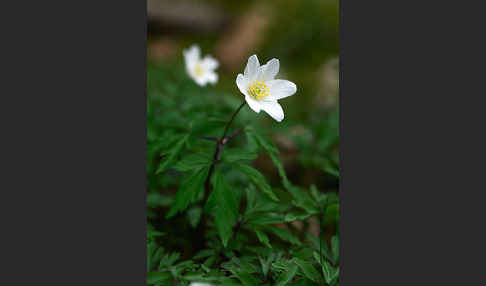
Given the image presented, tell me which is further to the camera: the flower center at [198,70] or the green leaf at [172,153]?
the flower center at [198,70]

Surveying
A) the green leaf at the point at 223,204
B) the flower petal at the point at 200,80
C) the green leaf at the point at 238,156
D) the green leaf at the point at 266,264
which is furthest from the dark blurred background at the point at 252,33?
the green leaf at the point at 266,264

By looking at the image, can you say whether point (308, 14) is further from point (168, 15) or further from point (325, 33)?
point (168, 15)

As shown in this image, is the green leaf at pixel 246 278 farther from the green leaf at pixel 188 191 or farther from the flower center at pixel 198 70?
the flower center at pixel 198 70

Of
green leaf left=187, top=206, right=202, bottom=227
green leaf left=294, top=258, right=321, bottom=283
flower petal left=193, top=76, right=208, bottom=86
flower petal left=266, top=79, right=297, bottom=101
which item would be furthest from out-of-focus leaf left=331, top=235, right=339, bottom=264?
flower petal left=193, top=76, right=208, bottom=86

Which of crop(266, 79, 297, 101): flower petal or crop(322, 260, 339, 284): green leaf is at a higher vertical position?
crop(266, 79, 297, 101): flower petal

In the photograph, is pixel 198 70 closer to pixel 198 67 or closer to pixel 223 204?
pixel 198 67

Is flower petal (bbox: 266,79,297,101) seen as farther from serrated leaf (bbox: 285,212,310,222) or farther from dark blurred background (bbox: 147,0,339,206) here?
dark blurred background (bbox: 147,0,339,206)

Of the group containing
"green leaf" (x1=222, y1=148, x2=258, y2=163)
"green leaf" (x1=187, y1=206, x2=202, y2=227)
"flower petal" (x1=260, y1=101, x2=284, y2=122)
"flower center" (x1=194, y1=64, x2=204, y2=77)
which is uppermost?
"flower center" (x1=194, y1=64, x2=204, y2=77)

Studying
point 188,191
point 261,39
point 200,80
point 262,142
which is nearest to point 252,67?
point 262,142
